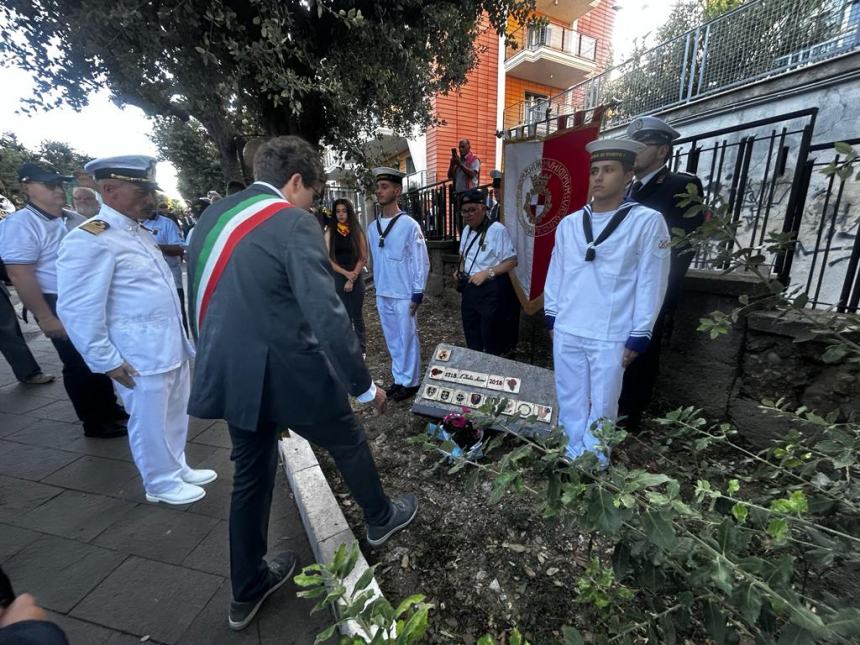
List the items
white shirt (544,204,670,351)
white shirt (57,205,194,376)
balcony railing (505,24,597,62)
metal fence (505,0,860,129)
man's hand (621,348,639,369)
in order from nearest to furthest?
1. white shirt (57,205,194,376)
2. white shirt (544,204,670,351)
3. man's hand (621,348,639,369)
4. metal fence (505,0,860,129)
5. balcony railing (505,24,597,62)

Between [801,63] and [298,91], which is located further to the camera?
[801,63]

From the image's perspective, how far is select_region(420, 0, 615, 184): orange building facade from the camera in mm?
13125

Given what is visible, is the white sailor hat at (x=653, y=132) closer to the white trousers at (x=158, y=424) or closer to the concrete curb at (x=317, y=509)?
the concrete curb at (x=317, y=509)

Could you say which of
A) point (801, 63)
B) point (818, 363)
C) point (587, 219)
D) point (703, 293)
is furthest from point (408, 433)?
point (801, 63)

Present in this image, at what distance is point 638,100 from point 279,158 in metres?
11.1

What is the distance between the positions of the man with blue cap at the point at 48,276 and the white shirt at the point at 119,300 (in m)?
1.52

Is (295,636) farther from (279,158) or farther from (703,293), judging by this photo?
(703,293)

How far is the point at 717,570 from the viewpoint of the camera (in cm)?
75

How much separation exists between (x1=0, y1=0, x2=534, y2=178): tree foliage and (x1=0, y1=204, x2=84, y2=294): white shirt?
1.74 m

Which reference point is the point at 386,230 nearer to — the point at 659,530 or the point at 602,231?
the point at 602,231

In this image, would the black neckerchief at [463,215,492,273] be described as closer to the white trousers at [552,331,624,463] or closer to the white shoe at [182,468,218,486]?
the white trousers at [552,331,624,463]

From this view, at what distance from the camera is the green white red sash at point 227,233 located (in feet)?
5.48

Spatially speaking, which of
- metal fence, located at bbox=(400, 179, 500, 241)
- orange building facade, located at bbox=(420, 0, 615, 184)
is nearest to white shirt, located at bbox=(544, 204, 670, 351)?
metal fence, located at bbox=(400, 179, 500, 241)

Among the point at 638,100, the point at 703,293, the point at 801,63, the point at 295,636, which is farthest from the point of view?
the point at 638,100
